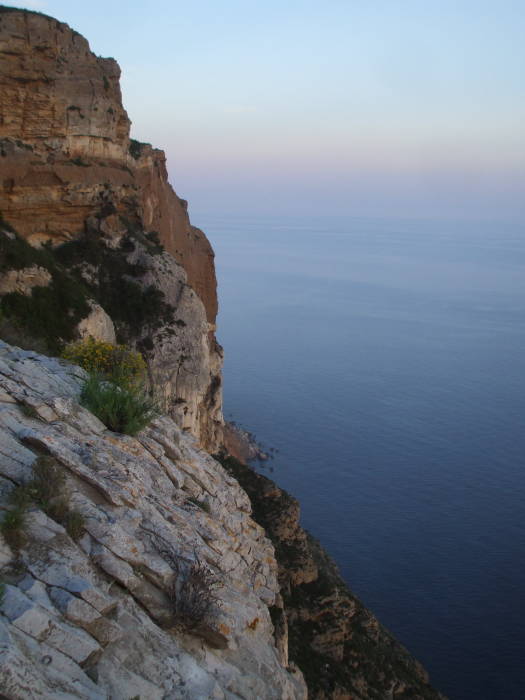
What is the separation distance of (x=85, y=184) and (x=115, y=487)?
22334mm

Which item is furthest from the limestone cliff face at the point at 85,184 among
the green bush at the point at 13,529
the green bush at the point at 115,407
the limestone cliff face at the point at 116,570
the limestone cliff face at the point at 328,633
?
the green bush at the point at 13,529

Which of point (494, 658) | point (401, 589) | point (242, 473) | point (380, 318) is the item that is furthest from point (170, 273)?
point (380, 318)

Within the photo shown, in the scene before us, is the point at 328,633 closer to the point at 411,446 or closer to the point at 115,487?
the point at 115,487

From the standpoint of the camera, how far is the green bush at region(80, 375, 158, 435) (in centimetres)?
779

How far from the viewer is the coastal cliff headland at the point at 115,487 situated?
479 cm

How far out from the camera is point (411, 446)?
53312 millimetres

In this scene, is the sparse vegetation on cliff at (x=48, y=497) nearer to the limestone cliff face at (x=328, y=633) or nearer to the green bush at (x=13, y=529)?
the green bush at (x=13, y=529)

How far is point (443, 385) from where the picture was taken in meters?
68.2

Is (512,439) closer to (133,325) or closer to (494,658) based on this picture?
(494,658)

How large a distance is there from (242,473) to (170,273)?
388 inches

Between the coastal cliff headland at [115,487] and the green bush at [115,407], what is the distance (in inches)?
6.3

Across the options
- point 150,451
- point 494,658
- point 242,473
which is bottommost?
point 494,658

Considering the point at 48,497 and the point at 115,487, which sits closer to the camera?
the point at 48,497

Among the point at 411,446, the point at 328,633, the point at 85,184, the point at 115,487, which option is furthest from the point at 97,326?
the point at 411,446
